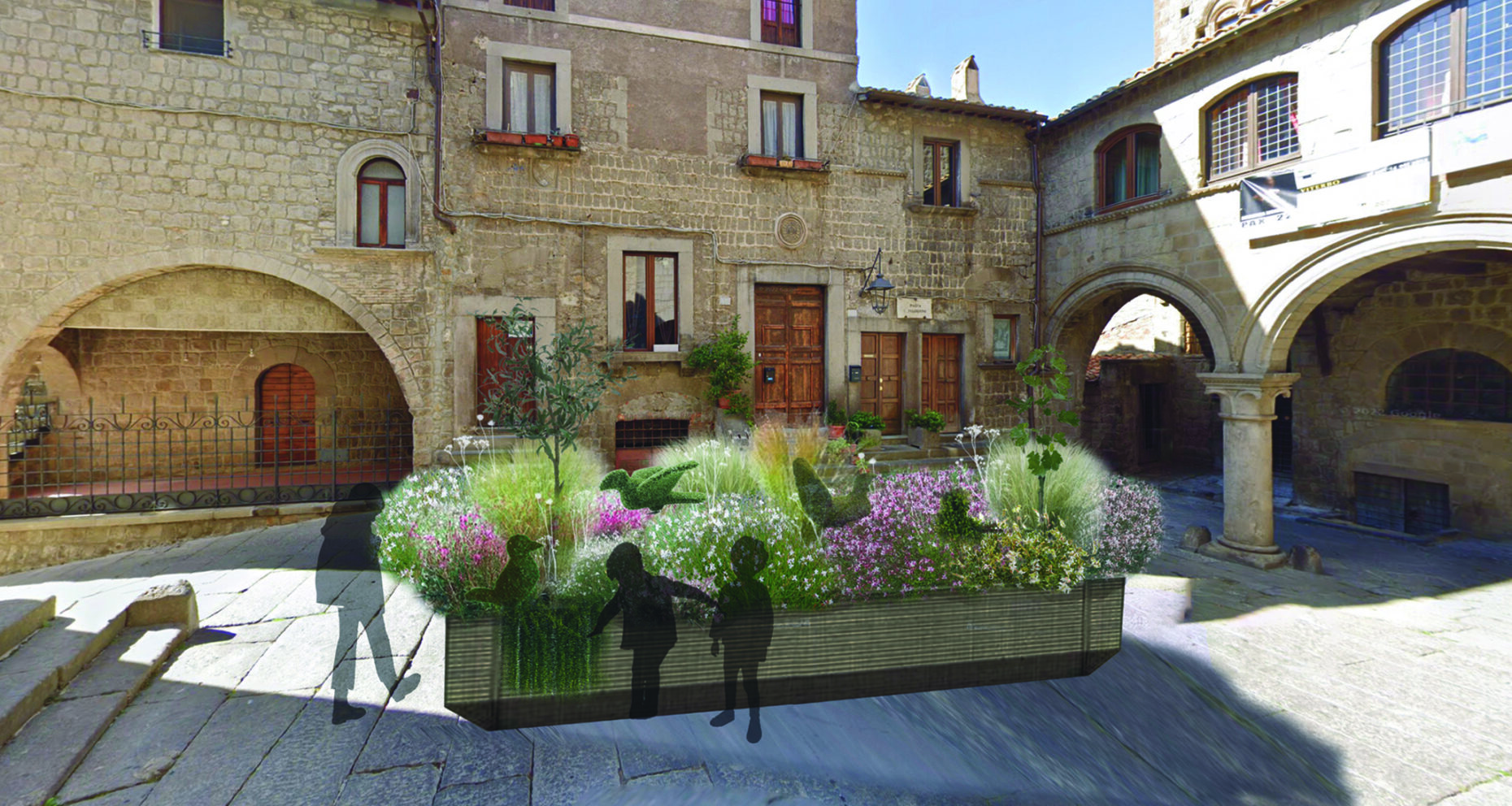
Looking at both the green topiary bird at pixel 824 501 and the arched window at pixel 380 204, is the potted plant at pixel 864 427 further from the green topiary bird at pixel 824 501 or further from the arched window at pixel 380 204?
the arched window at pixel 380 204

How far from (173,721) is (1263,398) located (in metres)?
10.8

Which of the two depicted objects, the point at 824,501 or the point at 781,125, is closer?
the point at 824,501

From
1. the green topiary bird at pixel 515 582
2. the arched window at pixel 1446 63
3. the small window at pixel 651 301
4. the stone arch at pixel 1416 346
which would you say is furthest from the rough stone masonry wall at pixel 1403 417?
the green topiary bird at pixel 515 582

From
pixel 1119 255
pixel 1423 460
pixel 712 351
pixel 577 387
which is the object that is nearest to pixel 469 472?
pixel 577 387

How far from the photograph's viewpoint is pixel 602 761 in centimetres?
329

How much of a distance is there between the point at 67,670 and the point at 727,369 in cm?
740

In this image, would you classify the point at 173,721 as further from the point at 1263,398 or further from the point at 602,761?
the point at 1263,398

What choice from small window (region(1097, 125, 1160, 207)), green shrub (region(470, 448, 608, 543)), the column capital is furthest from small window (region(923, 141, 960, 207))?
green shrub (region(470, 448, 608, 543))

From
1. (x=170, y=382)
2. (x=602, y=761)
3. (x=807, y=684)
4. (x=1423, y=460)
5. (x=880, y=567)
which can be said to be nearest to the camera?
(x=602, y=761)

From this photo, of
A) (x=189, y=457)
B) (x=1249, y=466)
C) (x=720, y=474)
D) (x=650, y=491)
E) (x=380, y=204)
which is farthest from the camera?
(x=189, y=457)

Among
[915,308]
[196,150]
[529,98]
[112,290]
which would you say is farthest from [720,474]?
[112,290]

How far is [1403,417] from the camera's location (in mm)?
9992

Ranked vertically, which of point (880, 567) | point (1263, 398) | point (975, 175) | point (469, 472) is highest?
point (975, 175)

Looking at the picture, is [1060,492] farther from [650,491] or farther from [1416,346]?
[1416,346]
